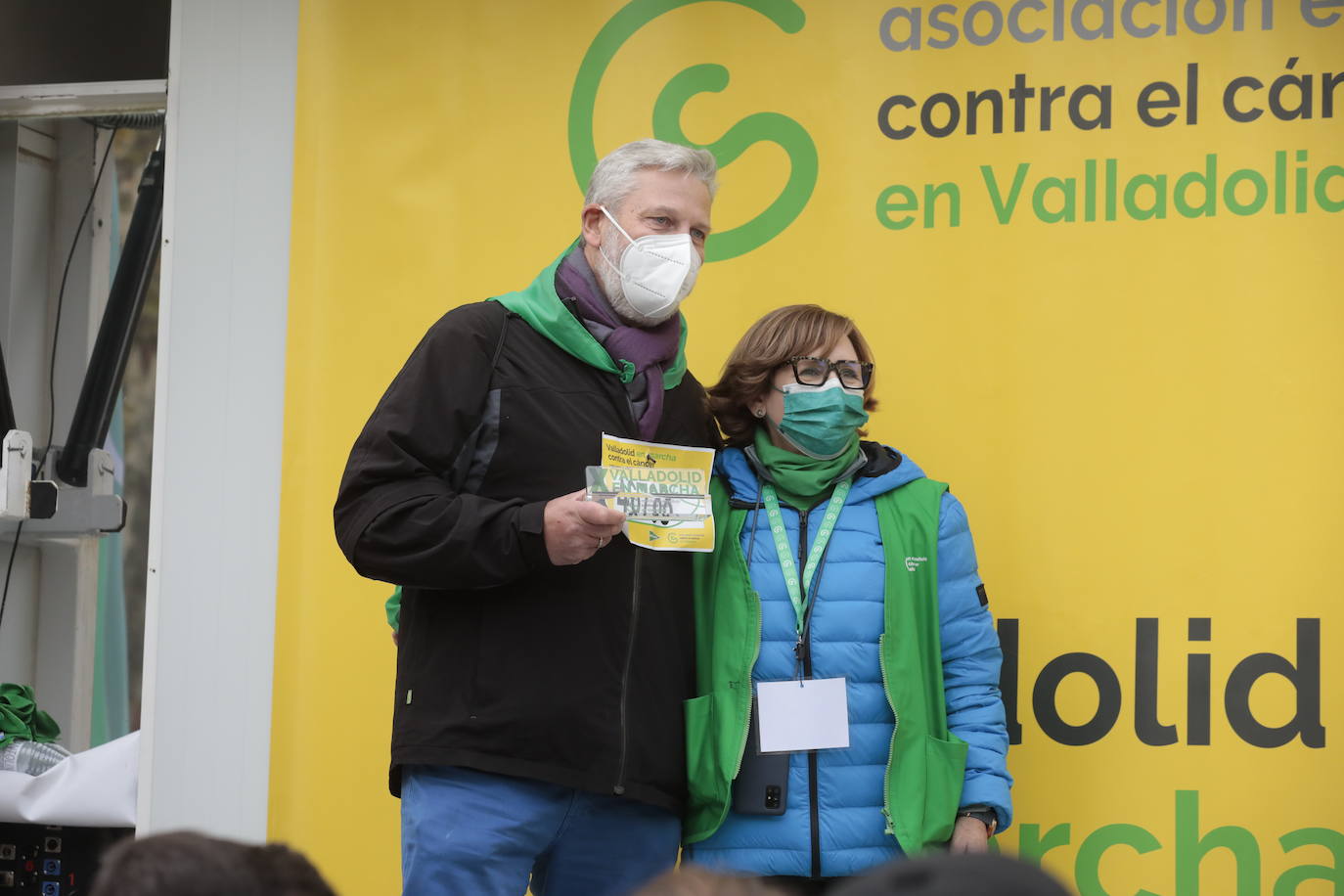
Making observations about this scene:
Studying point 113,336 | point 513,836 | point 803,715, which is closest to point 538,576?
point 513,836

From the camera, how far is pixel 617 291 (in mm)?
2896

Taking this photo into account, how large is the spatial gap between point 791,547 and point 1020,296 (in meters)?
1.12

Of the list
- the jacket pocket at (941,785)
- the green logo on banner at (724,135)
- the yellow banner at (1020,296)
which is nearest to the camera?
the jacket pocket at (941,785)

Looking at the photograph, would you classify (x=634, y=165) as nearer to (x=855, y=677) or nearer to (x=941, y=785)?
(x=855, y=677)

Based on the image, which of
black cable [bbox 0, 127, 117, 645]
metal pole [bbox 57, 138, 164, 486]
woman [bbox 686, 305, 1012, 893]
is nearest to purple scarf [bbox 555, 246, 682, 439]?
woman [bbox 686, 305, 1012, 893]

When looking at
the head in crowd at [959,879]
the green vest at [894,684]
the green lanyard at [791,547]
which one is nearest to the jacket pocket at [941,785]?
the green vest at [894,684]

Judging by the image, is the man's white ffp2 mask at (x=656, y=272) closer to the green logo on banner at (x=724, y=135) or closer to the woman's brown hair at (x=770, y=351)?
the woman's brown hair at (x=770, y=351)

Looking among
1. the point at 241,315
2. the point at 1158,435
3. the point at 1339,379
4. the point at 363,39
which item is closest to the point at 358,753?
the point at 241,315

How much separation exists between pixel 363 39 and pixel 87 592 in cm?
217

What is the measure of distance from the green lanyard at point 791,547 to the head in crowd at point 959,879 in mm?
1897

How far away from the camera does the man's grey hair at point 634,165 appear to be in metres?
2.93

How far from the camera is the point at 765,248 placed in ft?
12.5

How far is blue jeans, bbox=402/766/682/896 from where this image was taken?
8.57ft

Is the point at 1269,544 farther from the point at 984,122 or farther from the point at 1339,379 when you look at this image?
the point at 984,122
